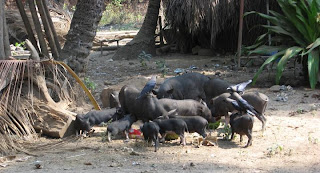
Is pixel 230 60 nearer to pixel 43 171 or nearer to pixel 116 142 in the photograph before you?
pixel 116 142

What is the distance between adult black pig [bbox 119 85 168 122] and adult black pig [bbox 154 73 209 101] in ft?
2.19

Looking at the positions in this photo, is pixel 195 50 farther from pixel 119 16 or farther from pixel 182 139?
pixel 119 16

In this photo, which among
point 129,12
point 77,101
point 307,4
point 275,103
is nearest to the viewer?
point 77,101

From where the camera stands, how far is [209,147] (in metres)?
6.26

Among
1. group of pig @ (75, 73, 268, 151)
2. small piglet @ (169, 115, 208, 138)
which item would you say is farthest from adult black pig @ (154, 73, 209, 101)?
small piglet @ (169, 115, 208, 138)

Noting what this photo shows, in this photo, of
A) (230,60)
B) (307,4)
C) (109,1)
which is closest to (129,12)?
(109,1)

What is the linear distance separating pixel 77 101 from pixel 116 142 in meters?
1.73

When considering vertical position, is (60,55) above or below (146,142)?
above

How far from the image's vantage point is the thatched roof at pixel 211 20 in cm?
1373

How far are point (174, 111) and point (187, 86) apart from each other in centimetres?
143

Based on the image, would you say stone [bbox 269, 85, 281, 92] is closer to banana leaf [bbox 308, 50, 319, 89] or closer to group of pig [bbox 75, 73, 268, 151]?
banana leaf [bbox 308, 50, 319, 89]

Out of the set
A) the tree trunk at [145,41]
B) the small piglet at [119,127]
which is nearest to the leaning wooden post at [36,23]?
the small piglet at [119,127]

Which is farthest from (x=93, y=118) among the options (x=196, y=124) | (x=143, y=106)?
(x=196, y=124)

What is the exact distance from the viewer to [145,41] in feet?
51.3
